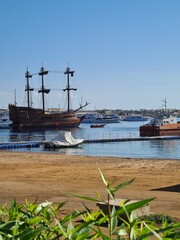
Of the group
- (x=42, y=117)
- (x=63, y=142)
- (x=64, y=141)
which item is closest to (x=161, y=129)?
Answer: (x=64, y=141)

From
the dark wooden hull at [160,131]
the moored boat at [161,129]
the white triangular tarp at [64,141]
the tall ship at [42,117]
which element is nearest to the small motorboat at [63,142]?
the white triangular tarp at [64,141]

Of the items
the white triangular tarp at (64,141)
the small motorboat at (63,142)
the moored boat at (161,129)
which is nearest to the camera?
the small motorboat at (63,142)

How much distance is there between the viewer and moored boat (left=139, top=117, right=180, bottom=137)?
68.6 meters

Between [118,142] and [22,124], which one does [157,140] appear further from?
[22,124]

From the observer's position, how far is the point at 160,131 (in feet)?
225

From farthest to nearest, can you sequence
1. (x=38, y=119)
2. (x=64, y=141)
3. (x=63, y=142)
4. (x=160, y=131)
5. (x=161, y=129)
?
(x=38, y=119), (x=161, y=129), (x=160, y=131), (x=64, y=141), (x=63, y=142)

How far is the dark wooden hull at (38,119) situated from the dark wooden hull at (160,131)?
48.7 m

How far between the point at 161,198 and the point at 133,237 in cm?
937

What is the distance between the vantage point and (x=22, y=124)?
382ft

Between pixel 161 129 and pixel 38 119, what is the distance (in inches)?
2133

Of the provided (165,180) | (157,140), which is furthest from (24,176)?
(157,140)

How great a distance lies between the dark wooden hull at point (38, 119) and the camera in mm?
Answer: 116250

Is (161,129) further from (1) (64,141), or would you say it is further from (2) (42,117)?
(2) (42,117)

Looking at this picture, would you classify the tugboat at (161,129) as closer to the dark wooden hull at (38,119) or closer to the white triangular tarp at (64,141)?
the white triangular tarp at (64,141)
